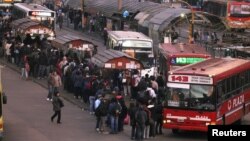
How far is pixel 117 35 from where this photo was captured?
48.5 m

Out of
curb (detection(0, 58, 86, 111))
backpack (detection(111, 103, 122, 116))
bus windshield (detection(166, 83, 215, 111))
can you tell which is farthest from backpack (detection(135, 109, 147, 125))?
curb (detection(0, 58, 86, 111))

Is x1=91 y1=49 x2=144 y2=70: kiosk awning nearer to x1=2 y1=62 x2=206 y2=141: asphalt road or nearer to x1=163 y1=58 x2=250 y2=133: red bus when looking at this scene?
x1=2 y1=62 x2=206 y2=141: asphalt road

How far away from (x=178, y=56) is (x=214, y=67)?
8114 millimetres

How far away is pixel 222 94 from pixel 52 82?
929 cm

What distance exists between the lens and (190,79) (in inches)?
1099

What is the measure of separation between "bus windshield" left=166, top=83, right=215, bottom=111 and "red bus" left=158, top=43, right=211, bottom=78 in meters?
9.08

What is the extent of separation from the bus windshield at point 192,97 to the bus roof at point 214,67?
492mm

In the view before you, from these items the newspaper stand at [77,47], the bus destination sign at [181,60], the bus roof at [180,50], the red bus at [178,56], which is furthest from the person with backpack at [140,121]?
the newspaper stand at [77,47]

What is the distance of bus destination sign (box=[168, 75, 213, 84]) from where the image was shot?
91.0ft

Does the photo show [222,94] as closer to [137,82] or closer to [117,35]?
[137,82]

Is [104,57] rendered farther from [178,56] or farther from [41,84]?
[41,84]

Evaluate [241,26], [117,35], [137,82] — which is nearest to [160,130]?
[137,82]

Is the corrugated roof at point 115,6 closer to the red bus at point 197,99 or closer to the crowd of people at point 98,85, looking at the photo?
the crowd of people at point 98,85

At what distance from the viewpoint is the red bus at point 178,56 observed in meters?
37.4
